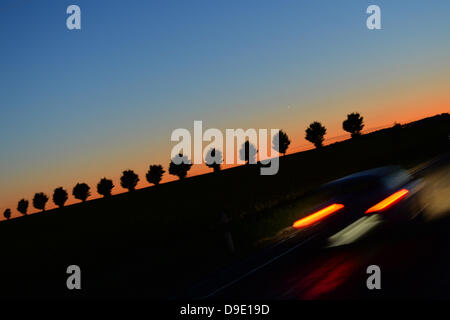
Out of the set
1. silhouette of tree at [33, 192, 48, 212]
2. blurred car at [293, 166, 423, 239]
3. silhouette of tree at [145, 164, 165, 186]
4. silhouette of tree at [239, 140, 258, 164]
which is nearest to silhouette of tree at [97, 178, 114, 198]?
silhouette of tree at [145, 164, 165, 186]

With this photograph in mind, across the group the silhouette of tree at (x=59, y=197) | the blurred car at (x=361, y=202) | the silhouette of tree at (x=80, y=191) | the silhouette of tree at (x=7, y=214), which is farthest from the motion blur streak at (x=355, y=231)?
the silhouette of tree at (x=7, y=214)

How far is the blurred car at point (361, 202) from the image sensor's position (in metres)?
9.25

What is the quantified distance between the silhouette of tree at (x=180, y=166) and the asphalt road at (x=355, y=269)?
122602mm

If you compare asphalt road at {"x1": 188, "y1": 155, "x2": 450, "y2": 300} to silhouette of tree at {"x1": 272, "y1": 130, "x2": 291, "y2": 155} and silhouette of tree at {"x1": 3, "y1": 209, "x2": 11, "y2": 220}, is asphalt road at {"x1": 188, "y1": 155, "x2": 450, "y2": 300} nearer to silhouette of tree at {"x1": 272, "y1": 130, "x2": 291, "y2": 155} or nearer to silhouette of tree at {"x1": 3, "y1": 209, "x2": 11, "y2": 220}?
silhouette of tree at {"x1": 272, "y1": 130, "x2": 291, "y2": 155}

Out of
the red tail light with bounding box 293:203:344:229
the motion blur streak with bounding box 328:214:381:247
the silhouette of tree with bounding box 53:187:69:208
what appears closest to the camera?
the motion blur streak with bounding box 328:214:381:247

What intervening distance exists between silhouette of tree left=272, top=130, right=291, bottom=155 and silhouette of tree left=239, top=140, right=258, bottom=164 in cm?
829

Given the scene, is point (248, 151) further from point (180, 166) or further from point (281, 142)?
point (180, 166)

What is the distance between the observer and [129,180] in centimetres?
14588

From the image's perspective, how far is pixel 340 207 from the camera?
9203mm

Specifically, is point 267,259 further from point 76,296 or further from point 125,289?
point 76,296

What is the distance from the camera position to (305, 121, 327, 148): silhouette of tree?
482 ft

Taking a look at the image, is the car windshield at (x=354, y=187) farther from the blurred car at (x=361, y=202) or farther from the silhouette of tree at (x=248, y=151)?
the silhouette of tree at (x=248, y=151)

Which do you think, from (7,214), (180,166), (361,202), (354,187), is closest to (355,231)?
(361,202)
